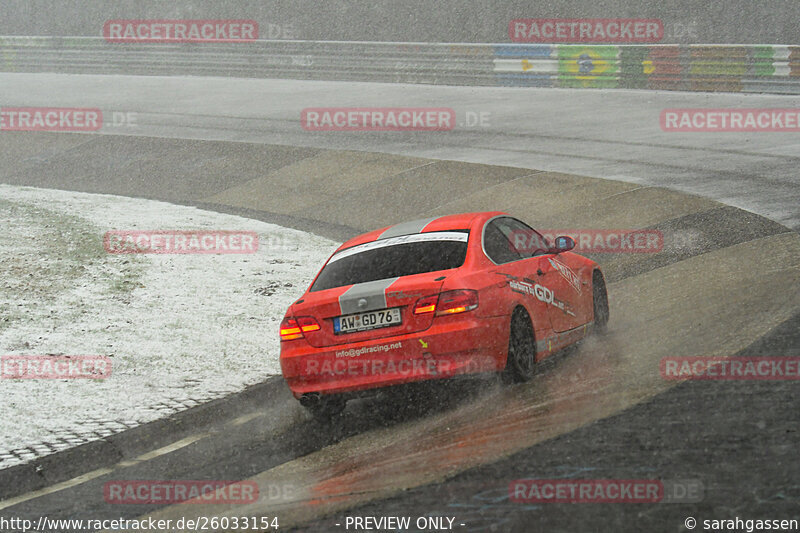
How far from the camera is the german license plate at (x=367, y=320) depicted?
23.2 ft

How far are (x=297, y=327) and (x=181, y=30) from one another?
1541 inches

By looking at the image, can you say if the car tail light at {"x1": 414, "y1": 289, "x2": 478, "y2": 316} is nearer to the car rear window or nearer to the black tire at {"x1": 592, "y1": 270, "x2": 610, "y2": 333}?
the car rear window

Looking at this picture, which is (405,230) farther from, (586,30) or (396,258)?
(586,30)

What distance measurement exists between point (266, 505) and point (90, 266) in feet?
25.5

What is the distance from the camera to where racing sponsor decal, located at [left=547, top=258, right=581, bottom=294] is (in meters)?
8.67

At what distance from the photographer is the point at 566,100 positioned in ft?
86.5

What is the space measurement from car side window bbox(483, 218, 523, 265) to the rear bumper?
759 millimetres

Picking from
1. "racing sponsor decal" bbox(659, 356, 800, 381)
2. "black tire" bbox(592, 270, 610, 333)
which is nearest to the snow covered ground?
"black tire" bbox(592, 270, 610, 333)

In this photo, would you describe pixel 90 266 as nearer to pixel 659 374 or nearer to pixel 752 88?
pixel 659 374

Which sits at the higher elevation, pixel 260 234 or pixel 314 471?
pixel 260 234

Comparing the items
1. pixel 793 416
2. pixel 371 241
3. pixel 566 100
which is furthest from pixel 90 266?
pixel 566 100

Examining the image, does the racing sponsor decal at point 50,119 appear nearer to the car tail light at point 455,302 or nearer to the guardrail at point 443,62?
the guardrail at point 443,62

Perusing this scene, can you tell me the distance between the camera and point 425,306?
7047mm

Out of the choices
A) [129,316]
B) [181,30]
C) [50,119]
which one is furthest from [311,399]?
[181,30]
